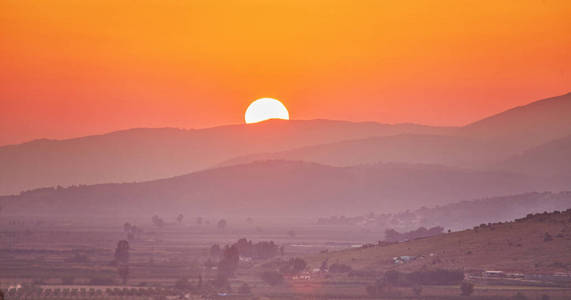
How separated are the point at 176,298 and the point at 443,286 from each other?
25.8m

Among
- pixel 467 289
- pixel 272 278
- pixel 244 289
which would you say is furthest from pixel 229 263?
pixel 467 289

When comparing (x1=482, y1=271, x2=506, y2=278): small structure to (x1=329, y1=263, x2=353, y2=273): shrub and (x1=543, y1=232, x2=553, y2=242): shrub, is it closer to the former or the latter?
(x1=543, y1=232, x2=553, y2=242): shrub

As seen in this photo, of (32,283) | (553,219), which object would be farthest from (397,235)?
(32,283)

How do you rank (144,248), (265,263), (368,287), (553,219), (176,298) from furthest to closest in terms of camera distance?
(144,248) → (265,263) → (553,219) → (368,287) → (176,298)

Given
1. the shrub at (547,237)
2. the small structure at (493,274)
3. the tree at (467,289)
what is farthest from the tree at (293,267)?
the tree at (467,289)

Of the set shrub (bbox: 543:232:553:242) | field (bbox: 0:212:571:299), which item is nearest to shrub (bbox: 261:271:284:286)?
field (bbox: 0:212:571:299)

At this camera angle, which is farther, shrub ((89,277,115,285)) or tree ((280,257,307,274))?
tree ((280,257,307,274))

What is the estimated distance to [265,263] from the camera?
138000 millimetres

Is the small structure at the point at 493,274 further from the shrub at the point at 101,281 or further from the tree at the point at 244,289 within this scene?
the shrub at the point at 101,281

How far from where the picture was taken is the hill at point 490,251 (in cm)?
11100

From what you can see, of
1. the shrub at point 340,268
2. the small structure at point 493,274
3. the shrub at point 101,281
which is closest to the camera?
the small structure at point 493,274

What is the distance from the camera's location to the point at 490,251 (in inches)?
4619

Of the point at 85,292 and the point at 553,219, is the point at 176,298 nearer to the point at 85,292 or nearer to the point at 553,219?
the point at 85,292

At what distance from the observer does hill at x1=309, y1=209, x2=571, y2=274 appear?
111 metres
